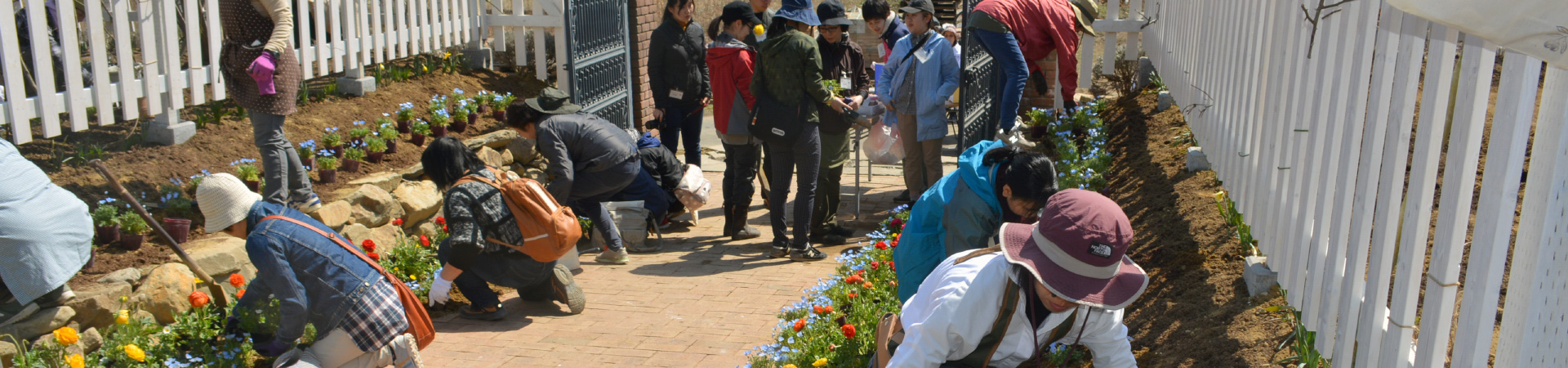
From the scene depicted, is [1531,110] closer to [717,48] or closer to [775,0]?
[717,48]

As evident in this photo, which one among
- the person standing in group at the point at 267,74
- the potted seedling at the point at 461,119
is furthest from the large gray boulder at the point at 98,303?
the potted seedling at the point at 461,119

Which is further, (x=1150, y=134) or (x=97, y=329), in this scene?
(x=1150, y=134)

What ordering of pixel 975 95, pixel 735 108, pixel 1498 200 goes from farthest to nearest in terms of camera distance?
pixel 975 95 → pixel 735 108 → pixel 1498 200

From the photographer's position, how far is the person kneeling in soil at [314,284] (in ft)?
12.5

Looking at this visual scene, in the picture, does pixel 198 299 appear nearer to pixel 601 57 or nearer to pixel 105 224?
pixel 105 224

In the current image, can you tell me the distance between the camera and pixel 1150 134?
6.42 metres

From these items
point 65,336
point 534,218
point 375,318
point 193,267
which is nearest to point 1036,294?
point 375,318

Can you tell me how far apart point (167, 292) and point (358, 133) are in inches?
85.6

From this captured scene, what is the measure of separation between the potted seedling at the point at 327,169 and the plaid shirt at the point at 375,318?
7.21ft

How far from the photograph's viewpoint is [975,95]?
7848 millimetres

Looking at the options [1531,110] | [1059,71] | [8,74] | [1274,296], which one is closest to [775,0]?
[1059,71]

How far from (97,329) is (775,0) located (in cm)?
1519

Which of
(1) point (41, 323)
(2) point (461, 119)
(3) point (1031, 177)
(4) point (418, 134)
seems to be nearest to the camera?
(3) point (1031, 177)

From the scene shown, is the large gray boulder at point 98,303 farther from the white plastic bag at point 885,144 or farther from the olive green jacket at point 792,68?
the white plastic bag at point 885,144
